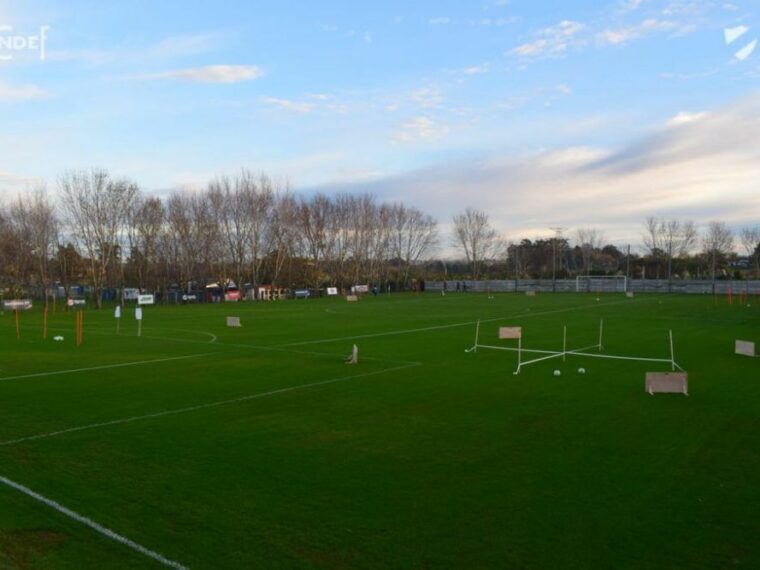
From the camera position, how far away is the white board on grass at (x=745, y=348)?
20688mm

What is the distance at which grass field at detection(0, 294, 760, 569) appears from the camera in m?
6.18

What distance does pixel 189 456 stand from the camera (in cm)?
944

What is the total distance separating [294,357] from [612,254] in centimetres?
13269

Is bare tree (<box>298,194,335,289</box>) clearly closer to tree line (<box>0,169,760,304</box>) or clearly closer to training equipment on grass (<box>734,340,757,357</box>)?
tree line (<box>0,169,760,304</box>)

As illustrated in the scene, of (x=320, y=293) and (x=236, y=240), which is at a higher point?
(x=236, y=240)

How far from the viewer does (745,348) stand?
2094 centimetres

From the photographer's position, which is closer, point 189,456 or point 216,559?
point 216,559

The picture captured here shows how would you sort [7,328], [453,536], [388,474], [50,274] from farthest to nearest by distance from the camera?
[50,274] < [7,328] < [388,474] < [453,536]

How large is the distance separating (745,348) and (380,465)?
56.2 ft

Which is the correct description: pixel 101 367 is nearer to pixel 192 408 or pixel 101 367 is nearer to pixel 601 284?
pixel 192 408

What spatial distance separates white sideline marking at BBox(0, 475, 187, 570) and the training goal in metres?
88.6

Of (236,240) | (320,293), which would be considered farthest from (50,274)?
(320,293)

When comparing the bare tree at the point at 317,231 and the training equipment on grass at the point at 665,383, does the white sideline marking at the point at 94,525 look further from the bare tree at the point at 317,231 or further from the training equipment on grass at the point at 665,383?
the bare tree at the point at 317,231

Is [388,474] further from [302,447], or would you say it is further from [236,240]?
[236,240]
